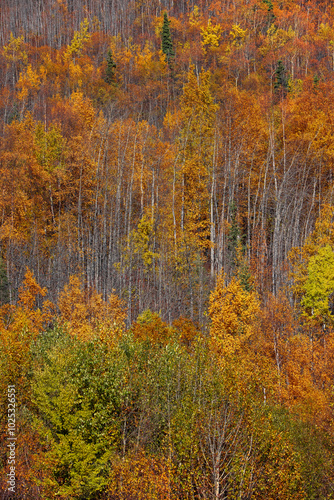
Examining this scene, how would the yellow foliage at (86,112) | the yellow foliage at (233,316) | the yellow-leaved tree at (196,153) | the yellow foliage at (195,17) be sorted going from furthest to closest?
1. the yellow foliage at (195,17)
2. the yellow foliage at (86,112)
3. the yellow-leaved tree at (196,153)
4. the yellow foliage at (233,316)

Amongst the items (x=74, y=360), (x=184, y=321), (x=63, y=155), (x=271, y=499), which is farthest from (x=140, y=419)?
(x=63, y=155)

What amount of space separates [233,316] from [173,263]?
11330mm

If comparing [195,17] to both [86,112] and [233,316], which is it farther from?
[233,316]

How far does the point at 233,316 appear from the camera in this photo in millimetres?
30250

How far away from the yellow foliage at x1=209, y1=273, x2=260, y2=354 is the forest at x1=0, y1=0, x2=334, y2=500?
166mm

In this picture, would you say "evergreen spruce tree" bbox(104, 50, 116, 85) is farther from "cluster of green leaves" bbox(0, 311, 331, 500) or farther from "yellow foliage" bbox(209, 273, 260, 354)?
"cluster of green leaves" bbox(0, 311, 331, 500)

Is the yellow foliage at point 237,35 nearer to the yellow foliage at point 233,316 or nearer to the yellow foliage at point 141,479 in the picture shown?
the yellow foliage at point 233,316

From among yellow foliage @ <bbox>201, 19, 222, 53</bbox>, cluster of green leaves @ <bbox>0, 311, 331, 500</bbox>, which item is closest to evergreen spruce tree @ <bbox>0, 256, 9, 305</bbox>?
cluster of green leaves @ <bbox>0, 311, 331, 500</bbox>

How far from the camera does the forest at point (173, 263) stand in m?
19.8

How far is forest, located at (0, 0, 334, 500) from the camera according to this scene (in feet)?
65.1

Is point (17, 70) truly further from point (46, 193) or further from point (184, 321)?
→ point (184, 321)

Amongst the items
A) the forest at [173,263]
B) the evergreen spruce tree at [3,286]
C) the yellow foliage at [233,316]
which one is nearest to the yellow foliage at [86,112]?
the forest at [173,263]

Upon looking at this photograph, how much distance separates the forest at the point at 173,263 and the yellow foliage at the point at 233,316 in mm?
166

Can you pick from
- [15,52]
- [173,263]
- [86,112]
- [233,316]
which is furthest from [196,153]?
[15,52]
